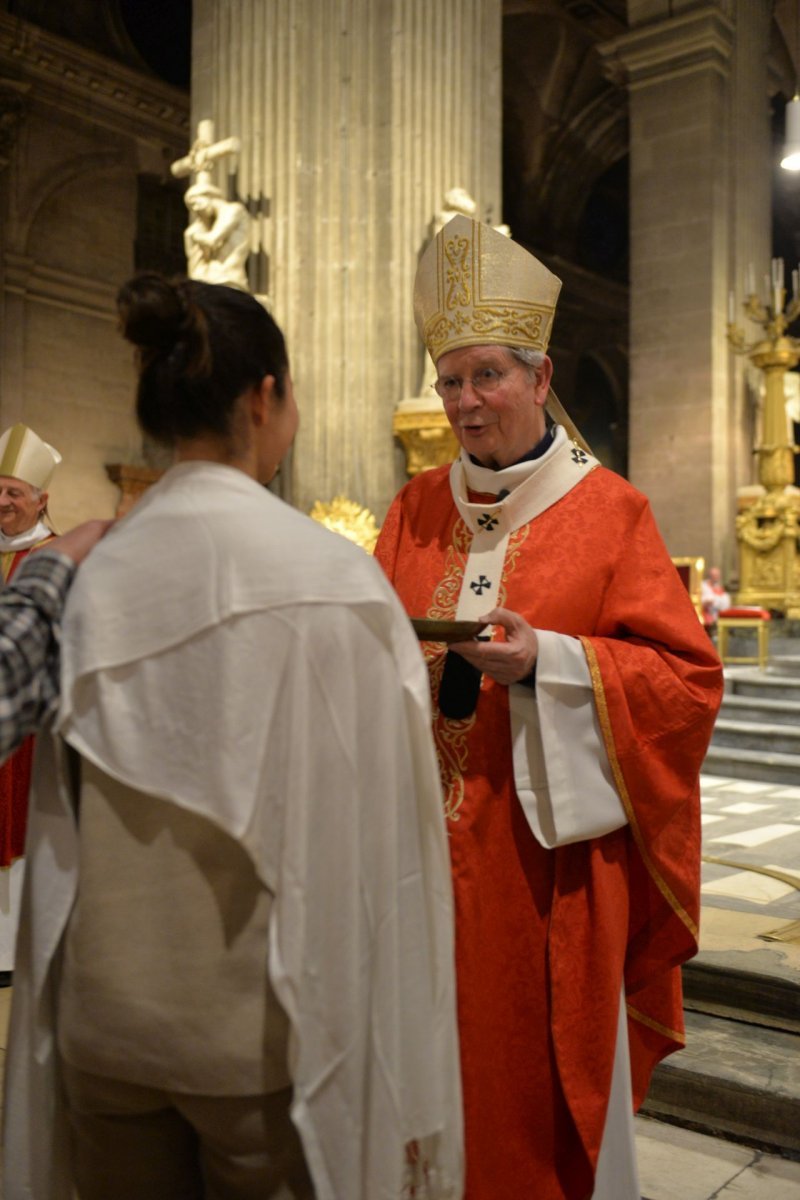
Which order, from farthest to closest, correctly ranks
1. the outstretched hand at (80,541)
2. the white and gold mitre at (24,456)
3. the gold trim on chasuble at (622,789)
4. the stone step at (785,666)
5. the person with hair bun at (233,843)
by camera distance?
the stone step at (785,666) < the white and gold mitre at (24,456) < the gold trim on chasuble at (622,789) < the outstretched hand at (80,541) < the person with hair bun at (233,843)

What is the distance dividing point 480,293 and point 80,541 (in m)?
1.11

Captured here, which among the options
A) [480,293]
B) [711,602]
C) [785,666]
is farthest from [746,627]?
[480,293]

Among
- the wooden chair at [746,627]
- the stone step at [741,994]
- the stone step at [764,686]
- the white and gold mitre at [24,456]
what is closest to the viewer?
the stone step at [741,994]

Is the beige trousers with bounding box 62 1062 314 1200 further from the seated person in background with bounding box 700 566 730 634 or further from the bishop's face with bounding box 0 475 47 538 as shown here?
the seated person in background with bounding box 700 566 730 634

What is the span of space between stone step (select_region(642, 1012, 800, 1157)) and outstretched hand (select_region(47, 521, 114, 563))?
2.24m

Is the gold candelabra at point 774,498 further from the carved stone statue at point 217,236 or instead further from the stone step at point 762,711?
the carved stone statue at point 217,236

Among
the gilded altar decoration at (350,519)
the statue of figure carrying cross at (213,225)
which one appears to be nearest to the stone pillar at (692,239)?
the gilded altar decoration at (350,519)

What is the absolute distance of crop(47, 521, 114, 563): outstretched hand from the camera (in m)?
1.32

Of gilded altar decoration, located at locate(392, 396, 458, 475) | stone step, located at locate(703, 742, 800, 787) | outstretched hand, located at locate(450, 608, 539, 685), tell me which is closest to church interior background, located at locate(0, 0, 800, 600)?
gilded altar decoration, located at locate(392, 396, 458, 475)

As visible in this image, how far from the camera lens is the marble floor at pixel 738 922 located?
252 centimetres

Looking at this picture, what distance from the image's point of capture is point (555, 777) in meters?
1.90

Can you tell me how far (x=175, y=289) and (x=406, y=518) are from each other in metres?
1.22

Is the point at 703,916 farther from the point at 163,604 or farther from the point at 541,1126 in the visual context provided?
the point at 163,604

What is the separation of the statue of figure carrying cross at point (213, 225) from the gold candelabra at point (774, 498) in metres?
6.42
